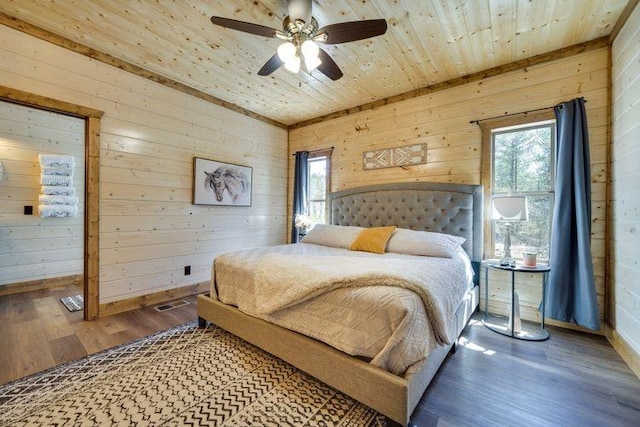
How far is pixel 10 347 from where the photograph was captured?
212 centimetres

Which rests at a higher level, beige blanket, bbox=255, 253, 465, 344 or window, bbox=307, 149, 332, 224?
window, bbox=307, 149, 332, 224

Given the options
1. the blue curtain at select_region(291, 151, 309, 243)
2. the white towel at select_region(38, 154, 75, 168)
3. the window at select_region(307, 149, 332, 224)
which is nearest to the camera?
the white towel at select_region(38, 154, 75, 168)

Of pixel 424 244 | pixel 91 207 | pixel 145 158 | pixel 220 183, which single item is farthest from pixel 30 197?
pixel 424 244

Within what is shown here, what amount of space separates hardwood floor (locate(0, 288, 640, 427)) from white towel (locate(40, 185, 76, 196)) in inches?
65.4

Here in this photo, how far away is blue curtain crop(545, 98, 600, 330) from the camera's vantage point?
2.38 m

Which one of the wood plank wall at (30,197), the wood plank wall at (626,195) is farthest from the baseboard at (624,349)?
the wood plank wall at (30,197)

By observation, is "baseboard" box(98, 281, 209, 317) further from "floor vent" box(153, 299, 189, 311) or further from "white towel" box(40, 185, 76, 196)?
"white towel" box(40, 185, 76, 196)

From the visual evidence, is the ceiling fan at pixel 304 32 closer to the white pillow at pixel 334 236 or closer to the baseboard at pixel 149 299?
the white pillow at pixel 334 236

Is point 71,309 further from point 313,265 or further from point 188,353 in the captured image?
point 313,265

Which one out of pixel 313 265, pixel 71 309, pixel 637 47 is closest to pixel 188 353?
pixel 313 265

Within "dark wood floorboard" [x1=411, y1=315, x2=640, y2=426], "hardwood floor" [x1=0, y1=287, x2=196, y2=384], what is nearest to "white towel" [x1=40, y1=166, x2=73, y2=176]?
"hardwood floor" [x1=0, y1=287, x2=196, y2=384]

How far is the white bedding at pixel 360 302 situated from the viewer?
4.50ft

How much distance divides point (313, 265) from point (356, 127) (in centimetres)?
277

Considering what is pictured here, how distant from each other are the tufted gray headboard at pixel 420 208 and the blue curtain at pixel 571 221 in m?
0.65
